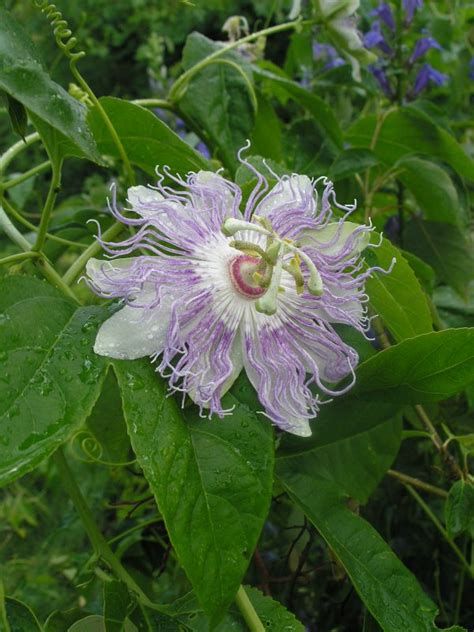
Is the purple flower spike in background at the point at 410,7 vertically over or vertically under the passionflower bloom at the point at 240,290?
under

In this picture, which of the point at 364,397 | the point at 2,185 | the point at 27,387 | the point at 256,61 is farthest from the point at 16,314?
the point at 256,61

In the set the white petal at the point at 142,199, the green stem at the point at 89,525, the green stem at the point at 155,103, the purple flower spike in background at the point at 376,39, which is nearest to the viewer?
the white petal at the point at 142,199

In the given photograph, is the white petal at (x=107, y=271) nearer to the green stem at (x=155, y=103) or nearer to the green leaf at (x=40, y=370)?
the green leaf at (x=40, y=370)

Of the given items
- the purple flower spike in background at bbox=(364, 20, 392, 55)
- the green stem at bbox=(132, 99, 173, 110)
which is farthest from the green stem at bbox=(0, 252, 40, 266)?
the purple flower spike in background at bbox=(364, 20, 392, 55)

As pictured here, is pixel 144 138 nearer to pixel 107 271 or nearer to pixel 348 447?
pixel 107 271

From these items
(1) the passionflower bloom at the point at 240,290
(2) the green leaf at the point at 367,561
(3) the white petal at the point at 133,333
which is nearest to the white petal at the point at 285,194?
(1) the passionflower bloom at the point at 240,290

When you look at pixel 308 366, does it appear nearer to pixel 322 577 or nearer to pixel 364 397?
pixel 364 397

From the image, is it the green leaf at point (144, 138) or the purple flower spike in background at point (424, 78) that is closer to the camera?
the green leaf at point (144, 138)
